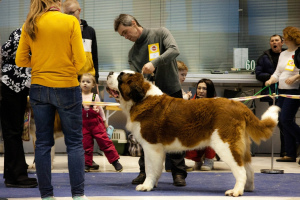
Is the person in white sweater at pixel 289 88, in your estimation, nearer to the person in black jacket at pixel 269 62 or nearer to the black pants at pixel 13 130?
the person in black jacket at pixel 269 62

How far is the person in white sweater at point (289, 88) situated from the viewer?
697 cm

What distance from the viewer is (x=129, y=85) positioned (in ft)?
14.7

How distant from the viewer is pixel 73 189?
11.8ft

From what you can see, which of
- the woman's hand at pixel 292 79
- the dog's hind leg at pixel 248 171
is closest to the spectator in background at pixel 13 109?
the dog's hind leg at pixel 248 171

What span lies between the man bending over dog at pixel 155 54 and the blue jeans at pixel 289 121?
8.86 feet

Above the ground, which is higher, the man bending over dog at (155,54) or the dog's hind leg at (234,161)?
the man bending over dog at (155,54)

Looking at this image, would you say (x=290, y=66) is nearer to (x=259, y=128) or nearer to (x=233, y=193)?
(x=259, y=128)

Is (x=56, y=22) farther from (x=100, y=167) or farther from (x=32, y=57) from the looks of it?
(x=100, y=167)

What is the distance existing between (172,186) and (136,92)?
112 cm

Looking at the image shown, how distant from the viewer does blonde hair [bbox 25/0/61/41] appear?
344 cm

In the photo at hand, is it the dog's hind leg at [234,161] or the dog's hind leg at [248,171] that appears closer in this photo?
the dog's hind leg at [234,161]

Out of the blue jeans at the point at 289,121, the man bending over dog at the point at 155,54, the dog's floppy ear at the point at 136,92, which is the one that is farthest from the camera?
the blue jeans at the point at 289,121

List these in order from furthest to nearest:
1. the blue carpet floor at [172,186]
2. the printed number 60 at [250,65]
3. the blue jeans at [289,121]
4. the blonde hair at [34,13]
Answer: the printed number 60 at [250,65] → the blue jeans at [289,121] → the blue carpet floor at [172,186] → the blonde hair at [34,13]

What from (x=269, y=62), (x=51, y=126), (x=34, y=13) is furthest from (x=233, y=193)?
(x=269, y=62)
